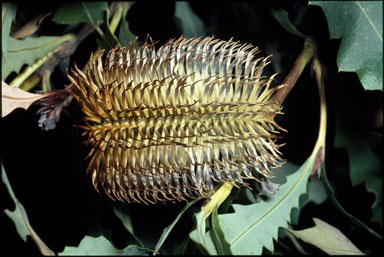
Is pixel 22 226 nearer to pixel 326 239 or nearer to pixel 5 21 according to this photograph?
pixel 5 21

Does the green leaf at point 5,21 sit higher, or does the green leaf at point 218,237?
the green leaf at point 5,21

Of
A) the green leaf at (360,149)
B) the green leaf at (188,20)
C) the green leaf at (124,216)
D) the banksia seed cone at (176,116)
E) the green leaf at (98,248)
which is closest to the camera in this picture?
the banksia seed cone at (176,116)

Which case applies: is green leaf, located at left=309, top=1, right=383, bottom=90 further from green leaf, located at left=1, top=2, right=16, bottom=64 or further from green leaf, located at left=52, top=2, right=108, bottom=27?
green leaf, located at left=1, top=2, right=16, bottom=64

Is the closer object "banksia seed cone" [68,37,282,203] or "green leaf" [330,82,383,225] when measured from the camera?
"banksia seed cone" [68,37,282,203]

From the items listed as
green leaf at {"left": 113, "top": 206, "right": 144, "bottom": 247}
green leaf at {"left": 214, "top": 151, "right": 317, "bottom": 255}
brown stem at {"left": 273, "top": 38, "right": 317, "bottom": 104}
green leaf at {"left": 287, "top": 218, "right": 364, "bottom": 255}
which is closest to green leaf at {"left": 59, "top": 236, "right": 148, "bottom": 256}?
green leaf at {"left": 113, "top": 206, "right": 144, "bottom": 247}

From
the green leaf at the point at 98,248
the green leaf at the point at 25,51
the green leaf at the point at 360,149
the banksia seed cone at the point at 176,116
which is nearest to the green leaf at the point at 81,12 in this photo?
the green leaf at the point at 25,51

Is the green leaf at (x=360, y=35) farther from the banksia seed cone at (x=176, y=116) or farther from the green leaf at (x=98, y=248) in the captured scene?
the green leaf at (x=98, y=248)

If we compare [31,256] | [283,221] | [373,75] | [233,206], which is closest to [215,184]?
[233,206]

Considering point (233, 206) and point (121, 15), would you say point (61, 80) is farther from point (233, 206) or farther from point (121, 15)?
point (233, 206)
